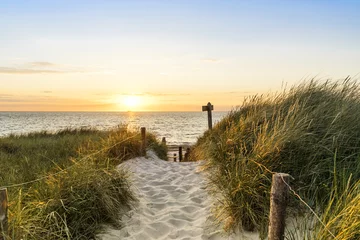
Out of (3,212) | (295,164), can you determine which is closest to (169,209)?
(295,164)

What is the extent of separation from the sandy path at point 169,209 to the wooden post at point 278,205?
3.51 ft

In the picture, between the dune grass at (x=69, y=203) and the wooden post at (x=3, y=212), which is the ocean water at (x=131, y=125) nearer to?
the dune grass at (x=69, y=203)

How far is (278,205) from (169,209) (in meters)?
2.80

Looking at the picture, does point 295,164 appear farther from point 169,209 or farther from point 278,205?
point 169,209

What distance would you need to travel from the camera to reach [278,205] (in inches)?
119

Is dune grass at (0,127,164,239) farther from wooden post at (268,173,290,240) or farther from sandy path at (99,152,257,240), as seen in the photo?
wooden post at (268,173,290,240)

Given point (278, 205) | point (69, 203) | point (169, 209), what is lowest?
point (169, 209)

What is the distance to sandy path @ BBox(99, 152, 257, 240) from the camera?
444cm

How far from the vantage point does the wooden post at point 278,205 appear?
2977mm

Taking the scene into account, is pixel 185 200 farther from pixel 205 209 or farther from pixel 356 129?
pixel 356 129

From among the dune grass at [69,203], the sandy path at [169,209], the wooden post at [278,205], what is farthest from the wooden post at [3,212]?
the wooden post at [278,205]

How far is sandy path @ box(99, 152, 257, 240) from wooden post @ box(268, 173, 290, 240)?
3.51 ft

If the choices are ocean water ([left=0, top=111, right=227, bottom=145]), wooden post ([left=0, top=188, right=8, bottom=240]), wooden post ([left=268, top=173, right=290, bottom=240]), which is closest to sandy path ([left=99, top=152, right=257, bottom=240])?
wooden post ([left=268, top=173, right=290, bottom=240])

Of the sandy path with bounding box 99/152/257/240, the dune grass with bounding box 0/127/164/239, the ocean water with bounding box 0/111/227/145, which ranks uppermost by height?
the dune grass with bounding box 0/127/164/239
